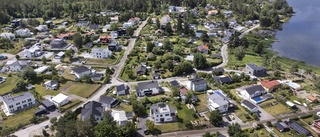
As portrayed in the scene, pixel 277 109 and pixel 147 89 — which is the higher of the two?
pixel 147 89

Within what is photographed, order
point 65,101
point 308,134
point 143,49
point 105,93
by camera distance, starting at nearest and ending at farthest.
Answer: point 308,134
point 65,101
point 105,93
point 143,49

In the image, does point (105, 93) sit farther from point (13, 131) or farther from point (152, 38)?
point (152, 38)

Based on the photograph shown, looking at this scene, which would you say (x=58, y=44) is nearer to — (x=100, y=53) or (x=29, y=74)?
(x=100, y=53)

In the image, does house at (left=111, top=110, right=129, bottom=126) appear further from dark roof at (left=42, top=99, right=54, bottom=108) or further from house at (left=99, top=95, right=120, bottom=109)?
dark roof at (left=42, top=99, right=54, bottom=108)

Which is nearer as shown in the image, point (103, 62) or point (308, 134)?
point (308, 134)

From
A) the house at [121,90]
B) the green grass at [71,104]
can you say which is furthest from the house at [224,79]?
the green grass at [71,104]

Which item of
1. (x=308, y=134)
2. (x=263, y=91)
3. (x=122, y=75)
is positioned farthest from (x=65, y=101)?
(x=308, y=134)

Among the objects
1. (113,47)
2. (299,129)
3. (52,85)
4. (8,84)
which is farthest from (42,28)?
(299,129)

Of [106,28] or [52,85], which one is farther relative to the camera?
[106,28]
